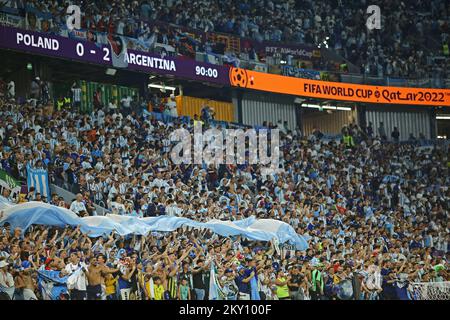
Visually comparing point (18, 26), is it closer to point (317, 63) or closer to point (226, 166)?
point (226, 166)

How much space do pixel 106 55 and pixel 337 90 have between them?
1119 centimetres

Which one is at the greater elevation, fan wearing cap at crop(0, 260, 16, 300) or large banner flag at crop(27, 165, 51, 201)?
large banner flag at crop(27, 165, 51, 201)

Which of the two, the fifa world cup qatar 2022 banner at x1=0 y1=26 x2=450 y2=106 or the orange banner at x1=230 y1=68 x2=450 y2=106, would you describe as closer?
the fifa world cup qatar 2022 banner at x1=0 y1=26 x2=450 y2=106

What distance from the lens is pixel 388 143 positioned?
34.0 metres

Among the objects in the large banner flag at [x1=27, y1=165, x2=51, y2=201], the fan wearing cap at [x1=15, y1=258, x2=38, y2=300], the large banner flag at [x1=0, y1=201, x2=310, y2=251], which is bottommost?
the fan wearing cap at [x1=15, y1=258, x2=38, y2=300]

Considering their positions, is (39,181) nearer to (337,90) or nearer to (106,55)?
(106,55)

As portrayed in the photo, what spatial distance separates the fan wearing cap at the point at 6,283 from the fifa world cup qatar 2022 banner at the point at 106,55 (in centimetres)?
1072

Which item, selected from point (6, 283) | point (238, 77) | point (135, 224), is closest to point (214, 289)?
point (135, 224)

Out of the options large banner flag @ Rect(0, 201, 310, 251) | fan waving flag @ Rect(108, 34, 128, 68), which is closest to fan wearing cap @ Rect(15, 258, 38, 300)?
large banner flag @ Rect(0, 201, 310, 251)

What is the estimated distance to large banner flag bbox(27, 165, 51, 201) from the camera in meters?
20.3

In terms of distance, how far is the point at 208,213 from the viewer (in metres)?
22.5

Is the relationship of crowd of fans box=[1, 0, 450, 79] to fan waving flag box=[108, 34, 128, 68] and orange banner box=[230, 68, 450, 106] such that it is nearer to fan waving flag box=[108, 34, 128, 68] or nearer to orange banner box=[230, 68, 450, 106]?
orange banner box=[230, 68, 450, 106]

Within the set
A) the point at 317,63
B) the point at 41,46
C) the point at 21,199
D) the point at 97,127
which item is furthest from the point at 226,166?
the point at 317,63

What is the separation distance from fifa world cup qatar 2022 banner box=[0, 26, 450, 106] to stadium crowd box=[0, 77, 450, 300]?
77.3 inches
